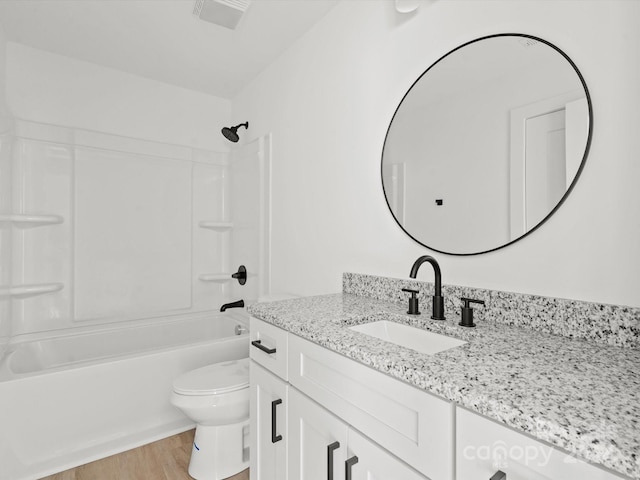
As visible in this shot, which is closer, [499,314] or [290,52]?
[499,314]

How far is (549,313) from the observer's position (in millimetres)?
1028

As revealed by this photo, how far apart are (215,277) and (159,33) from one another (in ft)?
Answer: 6.06

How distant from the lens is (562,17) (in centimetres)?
103

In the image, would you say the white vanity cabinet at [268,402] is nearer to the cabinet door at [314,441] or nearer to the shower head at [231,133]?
the cabinet door at [314,441]

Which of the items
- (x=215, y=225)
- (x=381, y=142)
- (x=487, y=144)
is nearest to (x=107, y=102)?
(x=215, y=225)

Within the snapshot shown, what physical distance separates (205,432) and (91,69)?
103 inches

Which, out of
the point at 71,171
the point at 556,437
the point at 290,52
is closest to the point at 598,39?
the point at 556,437

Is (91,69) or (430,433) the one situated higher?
(91,69)

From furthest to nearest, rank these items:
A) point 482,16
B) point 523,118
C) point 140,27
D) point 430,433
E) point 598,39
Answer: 1. point 140,27
2. point 482,16
3. point 523,118
4. point 598,39
5. point 430,433

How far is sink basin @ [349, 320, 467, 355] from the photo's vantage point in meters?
1.06

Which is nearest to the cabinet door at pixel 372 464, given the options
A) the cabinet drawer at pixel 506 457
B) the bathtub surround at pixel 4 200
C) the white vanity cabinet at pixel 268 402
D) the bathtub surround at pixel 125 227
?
the cabinet drawer at pixel 506 457

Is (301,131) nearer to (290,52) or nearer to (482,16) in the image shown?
(290,52)

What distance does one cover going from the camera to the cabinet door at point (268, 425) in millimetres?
1205

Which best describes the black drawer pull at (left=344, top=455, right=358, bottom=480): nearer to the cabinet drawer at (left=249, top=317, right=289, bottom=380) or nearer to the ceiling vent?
the cabinet drawer at (left=249, top=317, right=289, bottom=380)
